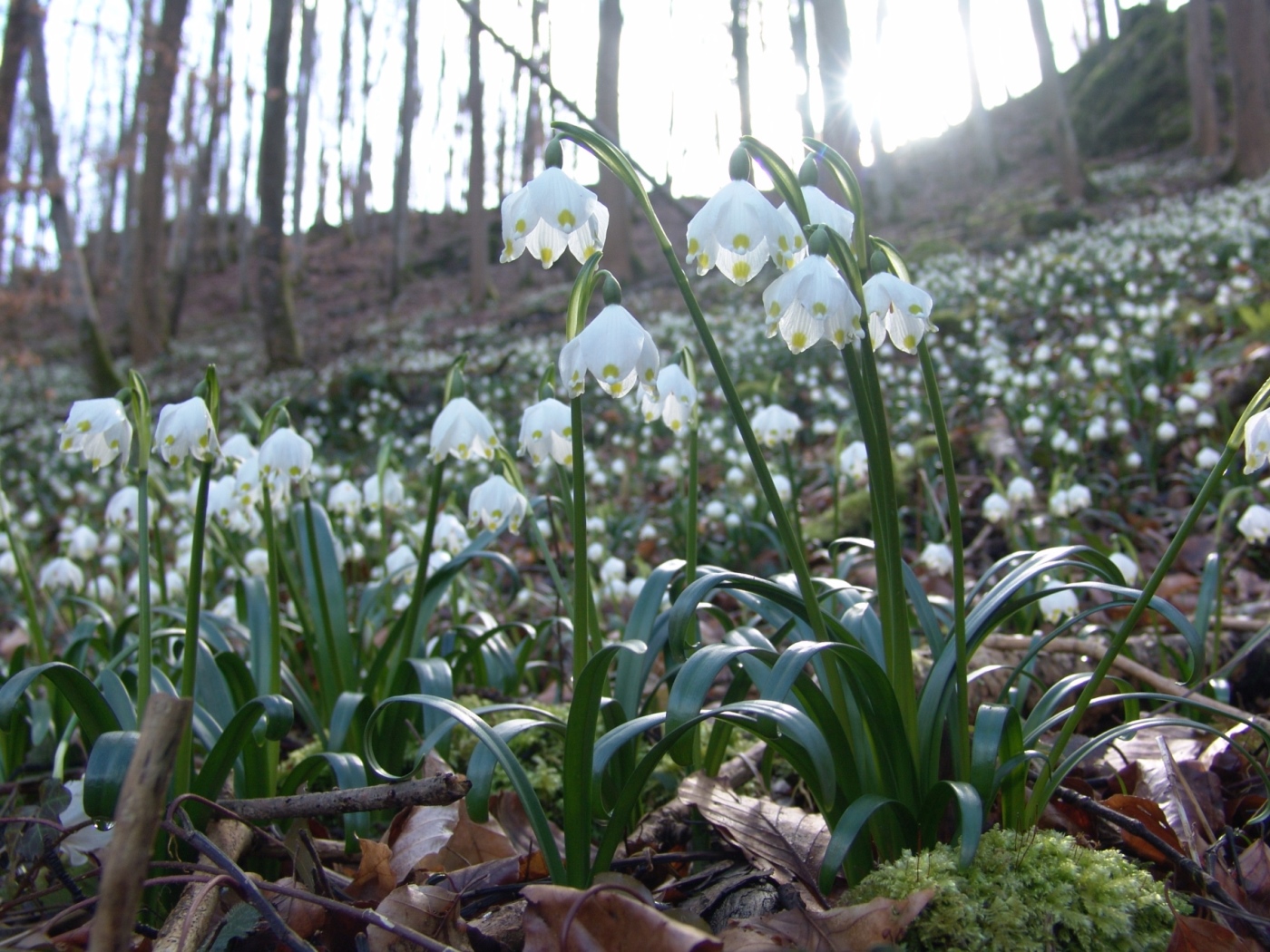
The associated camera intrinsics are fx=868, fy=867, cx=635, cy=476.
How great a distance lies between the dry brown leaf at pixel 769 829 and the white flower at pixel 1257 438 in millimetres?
862

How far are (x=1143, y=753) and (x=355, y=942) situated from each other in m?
1.57

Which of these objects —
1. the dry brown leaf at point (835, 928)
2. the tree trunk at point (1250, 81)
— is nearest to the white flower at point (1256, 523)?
the dry brown leaf at point (835, 928)

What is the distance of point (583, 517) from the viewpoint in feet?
4.73

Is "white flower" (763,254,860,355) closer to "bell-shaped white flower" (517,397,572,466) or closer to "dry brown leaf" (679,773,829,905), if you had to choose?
"bell-shaped white flower" (517,397,572,466)

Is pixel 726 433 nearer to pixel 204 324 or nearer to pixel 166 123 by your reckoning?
pixel 166 123

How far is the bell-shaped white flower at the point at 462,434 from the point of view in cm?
181

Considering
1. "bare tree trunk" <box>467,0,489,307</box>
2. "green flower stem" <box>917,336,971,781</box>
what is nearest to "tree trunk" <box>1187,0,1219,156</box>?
"bare tree trunk" <box>467,0,489,307</box>

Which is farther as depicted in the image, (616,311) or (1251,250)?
(1251,250)

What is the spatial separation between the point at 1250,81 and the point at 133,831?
1402 centimetres

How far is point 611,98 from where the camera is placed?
13477mm

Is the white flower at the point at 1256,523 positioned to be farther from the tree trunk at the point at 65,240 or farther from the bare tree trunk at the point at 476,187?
the bare tree trunk at the point at 476,187

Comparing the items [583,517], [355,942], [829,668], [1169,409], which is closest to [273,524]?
[583,517]

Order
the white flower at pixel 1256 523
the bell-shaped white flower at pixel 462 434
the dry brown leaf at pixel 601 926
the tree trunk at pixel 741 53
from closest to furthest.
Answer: the dry brown leaf at pixel 601 926, the bell-shaped white flower at pixel 462 434, the white flower at pixel 1256 523, the tree trunk at pixel 741 53

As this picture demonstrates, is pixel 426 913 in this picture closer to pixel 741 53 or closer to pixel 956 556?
pixel 956 556
